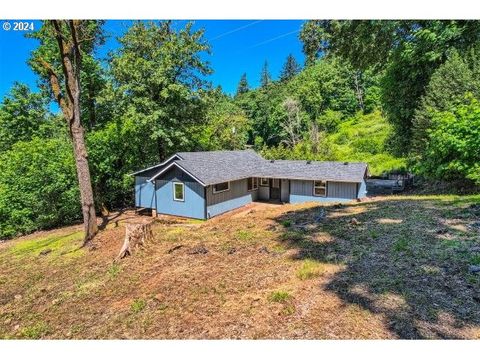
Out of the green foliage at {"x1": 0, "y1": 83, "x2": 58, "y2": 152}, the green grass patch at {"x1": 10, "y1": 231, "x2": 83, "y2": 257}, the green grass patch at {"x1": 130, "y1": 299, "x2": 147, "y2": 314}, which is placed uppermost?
the green foliage at {"x1": 0, "y1": 83, "x2": 58, "y2": 152}

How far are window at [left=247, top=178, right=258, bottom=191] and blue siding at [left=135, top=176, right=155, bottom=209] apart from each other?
5873 mm

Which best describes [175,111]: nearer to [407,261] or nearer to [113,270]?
→ [113,270]

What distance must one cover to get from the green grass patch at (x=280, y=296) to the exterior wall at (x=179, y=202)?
36.7 ft

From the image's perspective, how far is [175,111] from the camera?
20.3 m

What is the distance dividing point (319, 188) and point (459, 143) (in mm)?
9433

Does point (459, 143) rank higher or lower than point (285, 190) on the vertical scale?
higher

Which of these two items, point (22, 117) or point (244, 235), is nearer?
point (244, 235)

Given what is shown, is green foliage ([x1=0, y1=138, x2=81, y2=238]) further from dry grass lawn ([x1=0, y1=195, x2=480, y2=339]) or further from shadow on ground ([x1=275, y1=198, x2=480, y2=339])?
shadow on ground ([x1=275, y1=198, x2=480, y2=339])

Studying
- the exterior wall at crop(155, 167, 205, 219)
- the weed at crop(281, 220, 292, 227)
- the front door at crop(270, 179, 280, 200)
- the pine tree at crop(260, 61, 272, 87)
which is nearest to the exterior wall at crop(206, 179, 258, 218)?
the exterior wall at crop(155, 167, 205, 219)

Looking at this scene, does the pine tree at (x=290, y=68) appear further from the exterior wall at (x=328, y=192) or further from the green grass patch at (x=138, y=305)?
the green grass patch at (x=138, y=305)

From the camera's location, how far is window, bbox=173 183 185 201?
1650 centimetres

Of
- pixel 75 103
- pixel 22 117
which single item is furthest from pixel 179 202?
pixel 22 117
